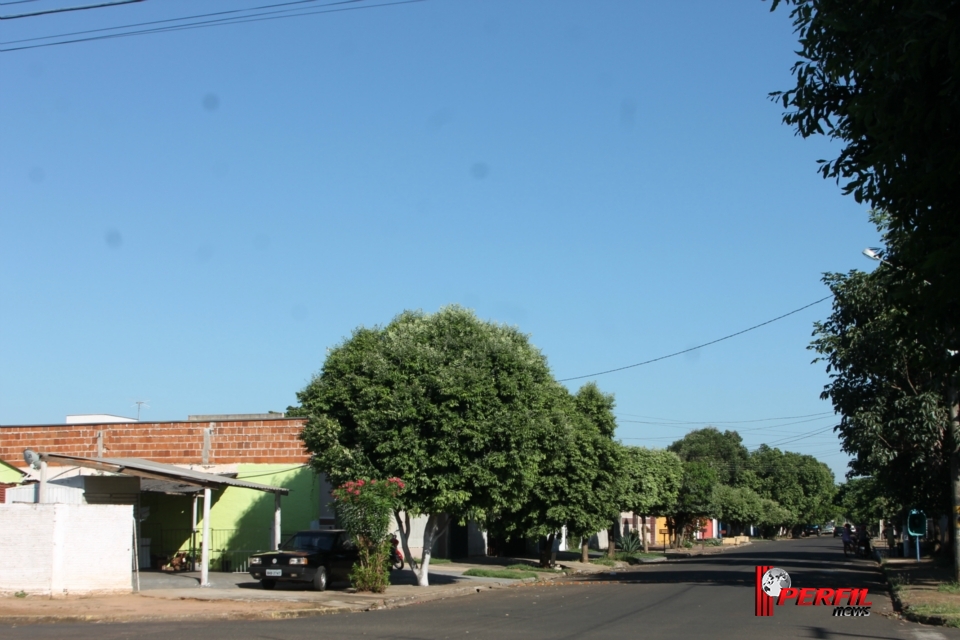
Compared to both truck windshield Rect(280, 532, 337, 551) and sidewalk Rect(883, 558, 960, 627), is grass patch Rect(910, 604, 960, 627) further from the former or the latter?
truck windshield Rect(280, 532, 337, 551)

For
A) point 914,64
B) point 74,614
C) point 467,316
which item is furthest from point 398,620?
point 914,64

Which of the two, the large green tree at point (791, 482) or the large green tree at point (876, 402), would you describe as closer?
the large green tree at point (876, 402)

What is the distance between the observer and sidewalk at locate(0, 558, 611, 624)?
16.6 metres

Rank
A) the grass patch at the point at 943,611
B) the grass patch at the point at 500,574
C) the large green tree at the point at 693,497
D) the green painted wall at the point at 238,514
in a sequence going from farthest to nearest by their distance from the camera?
the large green tree at the point at 693,497 < the grass patch at the point at 500,574 < the green painted wall at the point at 238,514 < the grass patch at the point at 943,611

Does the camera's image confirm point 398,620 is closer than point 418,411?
Yes

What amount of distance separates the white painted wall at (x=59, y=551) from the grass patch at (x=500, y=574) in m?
13.4

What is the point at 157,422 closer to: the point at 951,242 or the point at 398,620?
the point at 398,620

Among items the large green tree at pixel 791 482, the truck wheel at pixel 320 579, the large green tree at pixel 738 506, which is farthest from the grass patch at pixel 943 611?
the large green tree at pixel 791 482

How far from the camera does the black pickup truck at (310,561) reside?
2242 cm

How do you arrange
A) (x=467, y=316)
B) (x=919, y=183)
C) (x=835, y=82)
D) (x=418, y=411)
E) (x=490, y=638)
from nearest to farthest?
(x=919, y=183) → (x=835, y=82) → (x=490, y=638) → (x=418, y=411) → (x=467, y=316)

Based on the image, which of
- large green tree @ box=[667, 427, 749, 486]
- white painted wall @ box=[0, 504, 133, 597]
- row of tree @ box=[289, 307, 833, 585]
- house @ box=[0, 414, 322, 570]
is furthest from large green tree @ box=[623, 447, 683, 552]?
large green tree @ box=[667, 427, 749, 486]

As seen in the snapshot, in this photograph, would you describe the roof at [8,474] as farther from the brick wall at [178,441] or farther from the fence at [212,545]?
the fence at [212,545]

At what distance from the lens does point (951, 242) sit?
27.1ft

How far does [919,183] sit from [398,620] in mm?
12327
